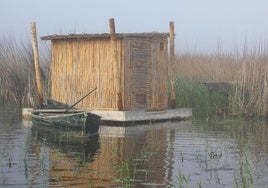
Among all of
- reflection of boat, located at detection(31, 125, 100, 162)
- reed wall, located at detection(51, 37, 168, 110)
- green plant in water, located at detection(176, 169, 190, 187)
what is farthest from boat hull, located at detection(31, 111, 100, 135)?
green plant in water, located at detection(176, 169, 190, 187)

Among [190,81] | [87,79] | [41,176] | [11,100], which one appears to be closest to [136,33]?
[87,79]

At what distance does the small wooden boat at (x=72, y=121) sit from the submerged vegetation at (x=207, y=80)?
6534mm

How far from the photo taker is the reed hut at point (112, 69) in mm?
20375

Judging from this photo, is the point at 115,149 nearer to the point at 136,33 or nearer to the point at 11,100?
the point at 136,33

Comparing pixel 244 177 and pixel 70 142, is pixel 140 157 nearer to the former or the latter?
pixel 244 177

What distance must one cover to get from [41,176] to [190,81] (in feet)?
50.9

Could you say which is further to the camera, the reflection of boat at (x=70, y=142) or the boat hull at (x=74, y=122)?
the boat hull at (x=74, y=122)

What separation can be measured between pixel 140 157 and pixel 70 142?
311 centimetres

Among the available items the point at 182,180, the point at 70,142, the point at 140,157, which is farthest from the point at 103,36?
the point at 182,180

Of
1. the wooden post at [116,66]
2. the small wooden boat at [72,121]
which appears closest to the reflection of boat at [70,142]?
the small wooden boat at [72,121]

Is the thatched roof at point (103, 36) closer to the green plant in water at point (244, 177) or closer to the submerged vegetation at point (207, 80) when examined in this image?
the submerged vegetation at point (207, 80)

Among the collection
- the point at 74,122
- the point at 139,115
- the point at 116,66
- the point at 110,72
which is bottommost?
the point at 139,115

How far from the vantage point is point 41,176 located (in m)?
10.7

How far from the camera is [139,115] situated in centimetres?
2003
